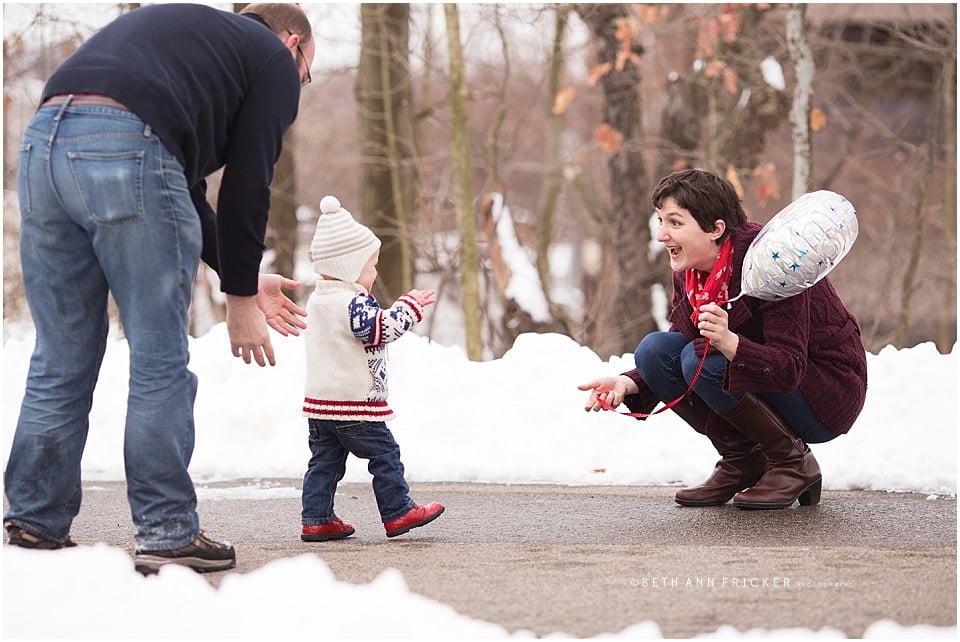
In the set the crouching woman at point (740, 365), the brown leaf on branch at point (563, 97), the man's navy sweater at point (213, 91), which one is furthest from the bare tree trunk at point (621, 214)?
the man's navy sweater at point (213, 91)

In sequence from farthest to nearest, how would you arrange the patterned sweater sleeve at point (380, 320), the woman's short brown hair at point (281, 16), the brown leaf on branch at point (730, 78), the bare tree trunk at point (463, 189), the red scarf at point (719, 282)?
1. the brown leaf on branch at point (730, 78)
2. the bare tree trunk at point (463, 189)
3. the red scarf at point (719, 282)
4. the patterned sweater sleeve at point (380, 320)
5. the woman's short brown hair at point (281, 16)

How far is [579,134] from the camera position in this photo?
26.6 meters

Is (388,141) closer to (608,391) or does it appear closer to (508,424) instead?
(508,424)

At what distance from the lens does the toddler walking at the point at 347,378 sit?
4273 millimetres

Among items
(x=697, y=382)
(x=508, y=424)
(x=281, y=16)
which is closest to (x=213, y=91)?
(x=281, y=16)

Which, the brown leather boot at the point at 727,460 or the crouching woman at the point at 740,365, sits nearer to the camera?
the crouching woman at the point at 740,365

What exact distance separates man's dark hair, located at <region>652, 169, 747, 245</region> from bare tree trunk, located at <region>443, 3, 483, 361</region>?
16.2ft

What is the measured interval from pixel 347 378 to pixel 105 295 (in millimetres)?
927

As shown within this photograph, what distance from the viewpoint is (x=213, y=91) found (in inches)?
141

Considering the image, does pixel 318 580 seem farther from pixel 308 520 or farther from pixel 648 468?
pixel 648 468

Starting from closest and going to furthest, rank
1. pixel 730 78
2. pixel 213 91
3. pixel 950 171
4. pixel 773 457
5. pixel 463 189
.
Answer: pixel 213 91 < pixel 773 457 < pixel 463 189 < pixel 730 78 < pixel 950 171

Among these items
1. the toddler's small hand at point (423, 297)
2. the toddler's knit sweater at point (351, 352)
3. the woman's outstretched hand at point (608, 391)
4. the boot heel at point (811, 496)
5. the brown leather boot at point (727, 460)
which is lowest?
the boot heel at point (811, 496)

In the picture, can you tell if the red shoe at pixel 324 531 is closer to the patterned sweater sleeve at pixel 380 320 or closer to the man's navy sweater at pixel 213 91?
the patterned sweater sleeve at pixel 380 320

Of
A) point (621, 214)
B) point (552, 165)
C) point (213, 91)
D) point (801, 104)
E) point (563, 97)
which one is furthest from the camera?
point (552, 165)
